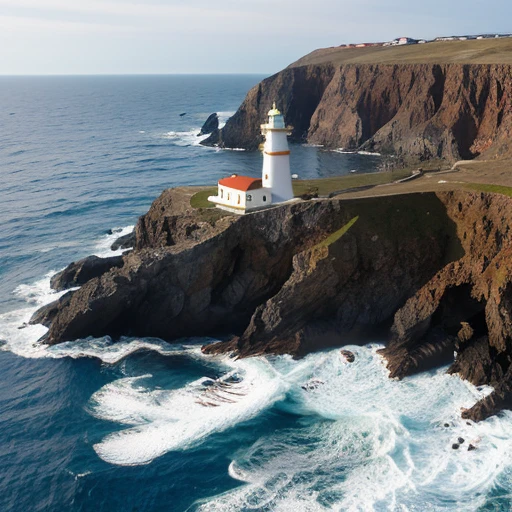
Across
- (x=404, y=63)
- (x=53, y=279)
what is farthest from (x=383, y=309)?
(x=404, y=63)

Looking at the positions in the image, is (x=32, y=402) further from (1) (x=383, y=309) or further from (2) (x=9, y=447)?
(1) (x=383, y=309)

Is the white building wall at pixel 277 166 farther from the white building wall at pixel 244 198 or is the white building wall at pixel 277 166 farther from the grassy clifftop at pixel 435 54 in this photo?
the grassy clifftop at pixel 435 54

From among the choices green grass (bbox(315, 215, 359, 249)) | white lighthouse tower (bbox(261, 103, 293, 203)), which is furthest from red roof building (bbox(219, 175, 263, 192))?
green grass (bbox(315, 215, 359, 249))

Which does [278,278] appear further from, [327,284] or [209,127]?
[209,127]

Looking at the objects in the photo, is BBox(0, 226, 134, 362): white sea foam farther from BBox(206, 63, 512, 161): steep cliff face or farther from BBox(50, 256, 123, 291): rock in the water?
BBox(206, 63, 512, 161): steep cliff face

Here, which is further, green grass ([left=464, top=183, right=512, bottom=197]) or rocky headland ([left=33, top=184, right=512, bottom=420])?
green grass ([left=464, top=183, right=512, bottom=197])

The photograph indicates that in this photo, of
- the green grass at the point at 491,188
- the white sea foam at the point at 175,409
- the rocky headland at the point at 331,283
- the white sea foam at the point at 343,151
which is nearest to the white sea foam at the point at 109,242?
the rocky headland at the point at 331,283
